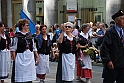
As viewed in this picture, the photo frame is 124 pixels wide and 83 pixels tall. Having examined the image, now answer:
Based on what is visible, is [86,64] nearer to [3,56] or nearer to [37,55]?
[3,56]

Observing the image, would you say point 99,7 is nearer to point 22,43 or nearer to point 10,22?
point 10,22

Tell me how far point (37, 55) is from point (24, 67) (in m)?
0.67

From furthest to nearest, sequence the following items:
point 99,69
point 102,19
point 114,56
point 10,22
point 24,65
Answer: point 10,22 → point 102,19 → point 99,69 → point 24,65 → point 114,56

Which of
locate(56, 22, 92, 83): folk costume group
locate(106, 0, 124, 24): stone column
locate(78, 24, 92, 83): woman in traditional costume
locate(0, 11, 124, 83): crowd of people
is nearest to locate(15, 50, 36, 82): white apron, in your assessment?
locate(0, 11, 124, 83): crowd of people

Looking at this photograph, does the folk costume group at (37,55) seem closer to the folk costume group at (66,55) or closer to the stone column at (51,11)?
the folk costume group at (66,55)

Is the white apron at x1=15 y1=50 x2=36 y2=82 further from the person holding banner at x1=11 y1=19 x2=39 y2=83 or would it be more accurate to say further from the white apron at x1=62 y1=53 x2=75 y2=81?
the white apron at x1=62 y1=53 x2=75 y2=81

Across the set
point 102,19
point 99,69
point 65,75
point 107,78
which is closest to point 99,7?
point 102,19

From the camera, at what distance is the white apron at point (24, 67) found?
9.17 meters

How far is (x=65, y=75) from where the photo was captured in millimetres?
10312

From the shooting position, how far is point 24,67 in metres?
9.16

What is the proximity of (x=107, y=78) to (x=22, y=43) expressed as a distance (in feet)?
7.93

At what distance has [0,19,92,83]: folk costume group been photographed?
30.3 feet

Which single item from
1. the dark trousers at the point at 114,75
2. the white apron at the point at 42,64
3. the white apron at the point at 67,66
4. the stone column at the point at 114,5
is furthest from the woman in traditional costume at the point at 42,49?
the stone column at the point at 114,5

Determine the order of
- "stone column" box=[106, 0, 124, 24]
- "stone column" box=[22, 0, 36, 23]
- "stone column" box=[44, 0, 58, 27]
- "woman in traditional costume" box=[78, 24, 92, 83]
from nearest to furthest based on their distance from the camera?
"woman in traditional costume" box=[78, 24, 92, 83] < "stone column" box=[106, 0, 124, 24] < "stone column" box=[44, 0, 58, 27] < "stone column" box=[22, 0, 36, 23]
